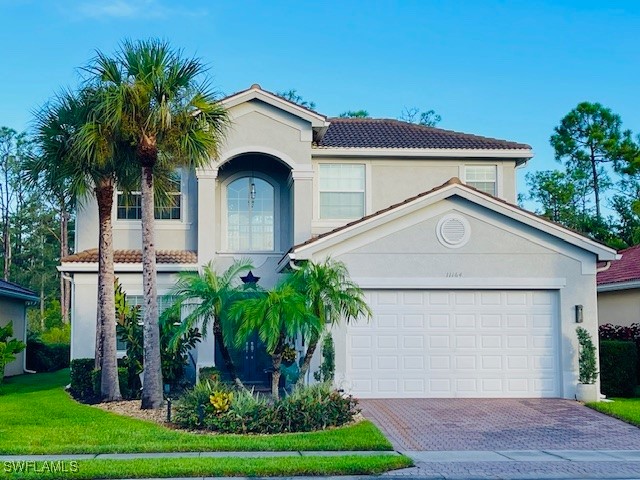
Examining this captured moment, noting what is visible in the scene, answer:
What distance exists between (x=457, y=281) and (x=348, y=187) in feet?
18.2

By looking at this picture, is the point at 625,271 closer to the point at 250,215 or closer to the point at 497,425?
the point at 497,425

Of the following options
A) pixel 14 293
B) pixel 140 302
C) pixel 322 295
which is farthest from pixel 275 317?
pixel 14 293

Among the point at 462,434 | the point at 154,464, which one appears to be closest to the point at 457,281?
the point at 462,434

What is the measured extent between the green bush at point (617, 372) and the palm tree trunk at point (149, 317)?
10.7 meters

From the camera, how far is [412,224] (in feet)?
56.5

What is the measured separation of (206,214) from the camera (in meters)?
20.1

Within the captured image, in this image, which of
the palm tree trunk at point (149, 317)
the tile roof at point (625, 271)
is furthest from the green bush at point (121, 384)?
the tile roof at point (625, 271)

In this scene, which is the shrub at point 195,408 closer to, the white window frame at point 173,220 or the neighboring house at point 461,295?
the neighboring house at point 461,295

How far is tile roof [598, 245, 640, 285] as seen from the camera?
2194 centimetres

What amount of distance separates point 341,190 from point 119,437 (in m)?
11.1

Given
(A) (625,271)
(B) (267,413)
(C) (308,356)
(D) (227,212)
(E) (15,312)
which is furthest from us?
(E) (15,312)

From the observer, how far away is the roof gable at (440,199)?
55.3 ft

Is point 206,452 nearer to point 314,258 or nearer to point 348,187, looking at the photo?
point 314,258

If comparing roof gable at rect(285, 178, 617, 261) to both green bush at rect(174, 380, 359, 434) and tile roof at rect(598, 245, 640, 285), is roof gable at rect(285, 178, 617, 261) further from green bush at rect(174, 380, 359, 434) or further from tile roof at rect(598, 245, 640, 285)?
tile roof at rect(598, 245, 640, 285)
